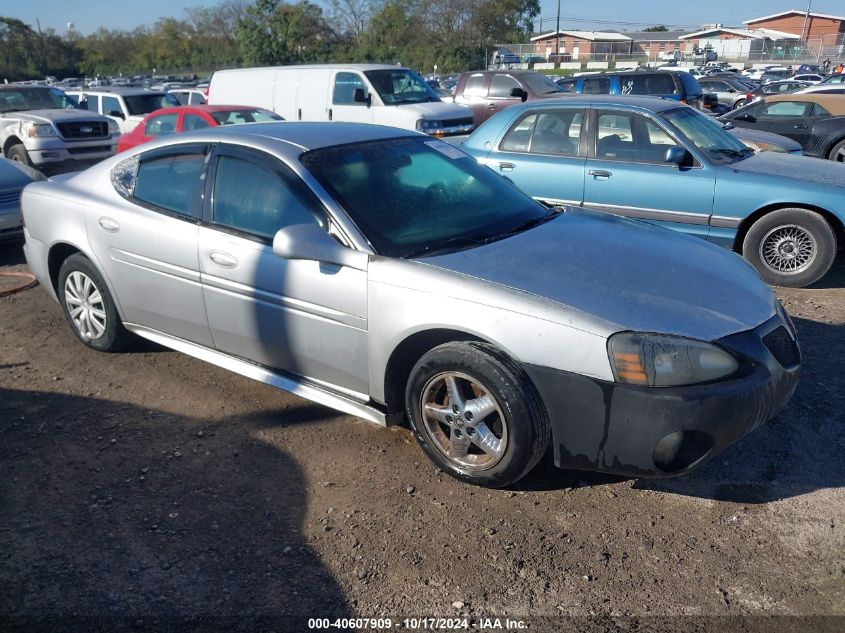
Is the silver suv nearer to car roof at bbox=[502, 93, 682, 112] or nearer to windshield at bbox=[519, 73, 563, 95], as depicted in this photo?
windshield at bbox=[519, 73, 563, 95]

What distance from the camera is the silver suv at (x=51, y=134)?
41.2ft

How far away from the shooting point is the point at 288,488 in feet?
11.1

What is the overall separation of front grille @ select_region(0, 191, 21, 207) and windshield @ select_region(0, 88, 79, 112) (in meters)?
7.57

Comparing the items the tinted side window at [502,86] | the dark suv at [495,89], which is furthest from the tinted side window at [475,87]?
the tinted side window at [502,86]

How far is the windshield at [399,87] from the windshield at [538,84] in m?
2.92

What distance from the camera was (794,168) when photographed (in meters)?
6.39

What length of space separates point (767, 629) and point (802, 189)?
459 centimetres

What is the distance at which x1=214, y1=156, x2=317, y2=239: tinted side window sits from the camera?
12.0 feet

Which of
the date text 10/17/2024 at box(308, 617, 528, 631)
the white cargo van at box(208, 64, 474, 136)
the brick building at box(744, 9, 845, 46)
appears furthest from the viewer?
the brick building at box(744, 9, 845, 46)

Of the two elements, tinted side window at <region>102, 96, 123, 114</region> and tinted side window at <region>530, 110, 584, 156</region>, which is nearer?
tinted side window at <region>530, 110, 584, 156</region>

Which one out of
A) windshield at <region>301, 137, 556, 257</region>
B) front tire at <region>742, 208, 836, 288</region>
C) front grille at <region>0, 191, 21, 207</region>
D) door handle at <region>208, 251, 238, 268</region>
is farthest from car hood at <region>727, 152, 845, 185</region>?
front grille at <region>0, 191, 21, 207</region>

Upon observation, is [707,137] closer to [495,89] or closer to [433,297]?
[433,297]

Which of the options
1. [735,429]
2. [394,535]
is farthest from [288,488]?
[735,429]

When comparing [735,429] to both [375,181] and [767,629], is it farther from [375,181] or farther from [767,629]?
[375,181]
